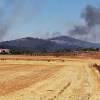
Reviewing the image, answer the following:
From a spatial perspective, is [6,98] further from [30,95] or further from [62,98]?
[62,98]

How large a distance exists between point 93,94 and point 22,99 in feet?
15.3

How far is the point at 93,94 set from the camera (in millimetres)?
19078

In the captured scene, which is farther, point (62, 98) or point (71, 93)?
point (71, 93)

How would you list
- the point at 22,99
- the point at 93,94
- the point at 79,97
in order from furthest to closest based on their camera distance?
the point at 93,94 < the point at 79,97 < the point at 22,99

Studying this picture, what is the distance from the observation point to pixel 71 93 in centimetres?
1928

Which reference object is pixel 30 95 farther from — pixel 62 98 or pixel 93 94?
pixel 93 94

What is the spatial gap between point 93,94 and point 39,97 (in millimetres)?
3577

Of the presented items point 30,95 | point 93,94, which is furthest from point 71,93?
point 30,95

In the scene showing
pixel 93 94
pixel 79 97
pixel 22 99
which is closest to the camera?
pixel 22 99

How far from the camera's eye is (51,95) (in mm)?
17984

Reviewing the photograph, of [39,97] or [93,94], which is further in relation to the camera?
[93,94]

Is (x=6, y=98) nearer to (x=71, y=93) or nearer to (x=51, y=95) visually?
(x=51, y=95)

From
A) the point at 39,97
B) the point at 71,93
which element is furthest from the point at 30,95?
the point at 71,93

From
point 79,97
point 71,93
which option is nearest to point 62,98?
point 79,97
